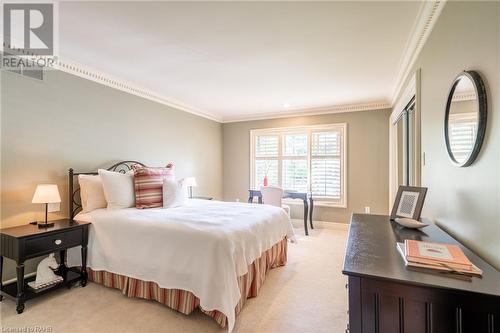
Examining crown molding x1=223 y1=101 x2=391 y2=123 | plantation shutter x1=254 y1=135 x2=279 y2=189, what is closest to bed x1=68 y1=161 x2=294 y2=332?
plantation shutter x1=254 y1=135 x2=279 y2=189

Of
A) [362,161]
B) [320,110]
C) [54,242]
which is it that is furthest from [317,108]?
[54,242]

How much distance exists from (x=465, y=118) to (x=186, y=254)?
2.03 metres

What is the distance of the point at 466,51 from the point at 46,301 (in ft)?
12.0

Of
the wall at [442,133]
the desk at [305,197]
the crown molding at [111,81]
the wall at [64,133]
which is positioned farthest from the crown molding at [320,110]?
the wall at [442,133]

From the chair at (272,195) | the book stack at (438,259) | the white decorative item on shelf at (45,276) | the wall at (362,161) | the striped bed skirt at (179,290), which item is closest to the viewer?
the book stack at (438,259)

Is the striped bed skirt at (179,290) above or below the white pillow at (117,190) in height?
below

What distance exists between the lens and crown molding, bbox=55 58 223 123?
2.85 meters

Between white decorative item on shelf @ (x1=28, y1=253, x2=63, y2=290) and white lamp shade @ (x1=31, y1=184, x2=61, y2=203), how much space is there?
58 cm

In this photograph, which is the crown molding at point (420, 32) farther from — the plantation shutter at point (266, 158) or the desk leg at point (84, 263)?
the desk leg at point (84, 263)

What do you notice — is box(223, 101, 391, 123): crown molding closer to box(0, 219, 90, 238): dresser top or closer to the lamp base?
box(0, 219, 90, 238): dresser top

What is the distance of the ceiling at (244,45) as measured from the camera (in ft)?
6.21

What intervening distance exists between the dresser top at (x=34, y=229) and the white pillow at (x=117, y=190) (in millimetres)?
372

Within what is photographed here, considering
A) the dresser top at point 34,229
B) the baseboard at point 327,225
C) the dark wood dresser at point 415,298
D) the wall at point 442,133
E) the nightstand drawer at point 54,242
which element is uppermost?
the wall at point 442,133

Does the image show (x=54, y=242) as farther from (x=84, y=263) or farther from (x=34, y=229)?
(x=84, y=263)
